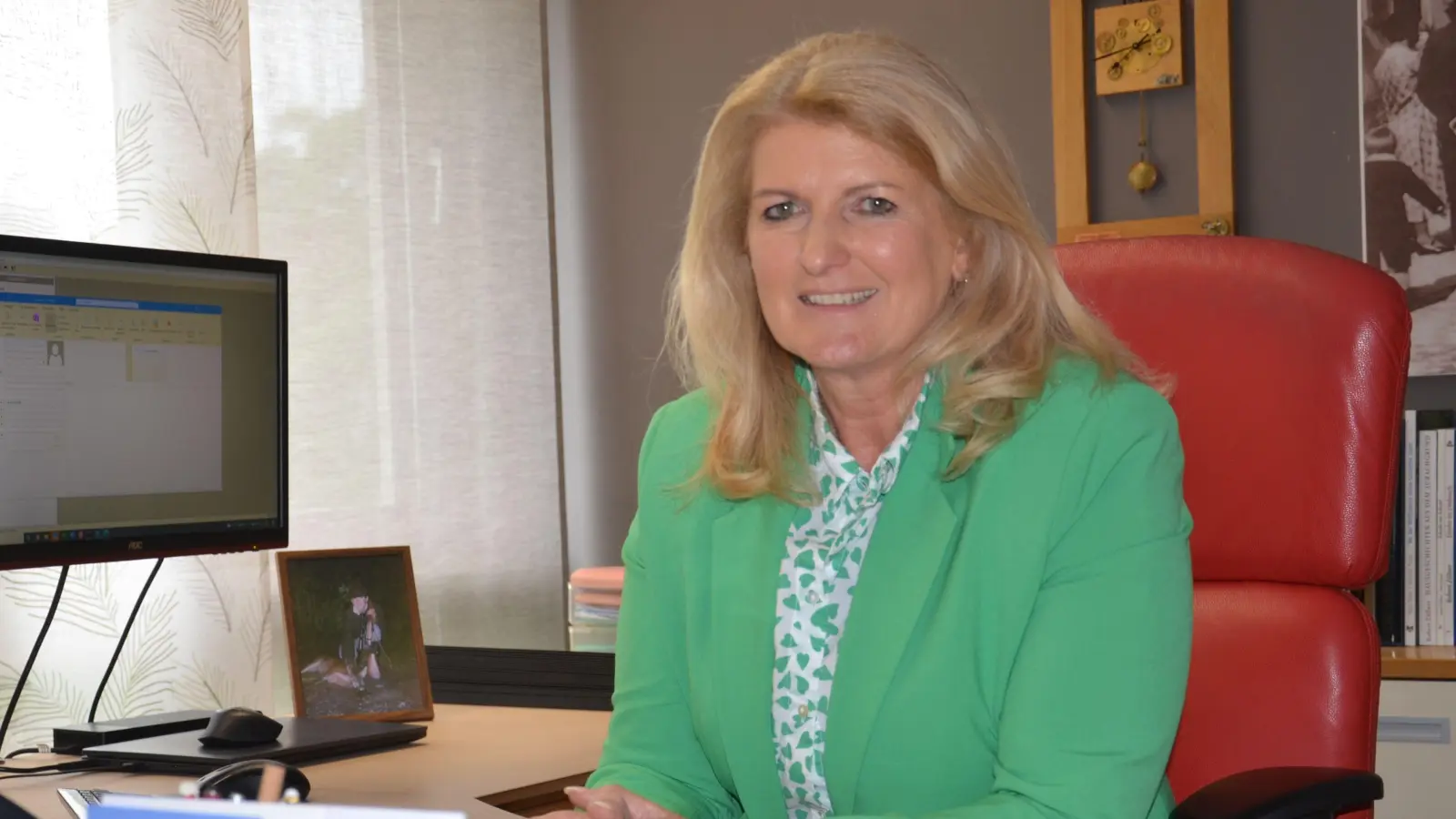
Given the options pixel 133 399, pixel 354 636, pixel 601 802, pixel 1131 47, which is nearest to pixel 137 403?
pixel 133 399

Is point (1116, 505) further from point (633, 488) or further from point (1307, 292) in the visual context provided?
point (633, 488)

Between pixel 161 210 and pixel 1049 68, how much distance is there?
163 cm

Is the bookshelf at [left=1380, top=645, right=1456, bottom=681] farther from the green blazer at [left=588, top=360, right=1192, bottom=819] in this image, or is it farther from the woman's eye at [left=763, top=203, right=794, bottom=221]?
the woman's eye at [left=763, top=203, right=794, bottom=221]

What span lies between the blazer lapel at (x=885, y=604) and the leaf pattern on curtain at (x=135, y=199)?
4.36 ft

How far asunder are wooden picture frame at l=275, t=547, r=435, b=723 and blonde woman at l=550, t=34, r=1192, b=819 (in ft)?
1.16

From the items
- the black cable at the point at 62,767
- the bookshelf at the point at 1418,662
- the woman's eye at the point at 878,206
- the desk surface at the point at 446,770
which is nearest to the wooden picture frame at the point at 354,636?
the desk surface at the point at 446,770

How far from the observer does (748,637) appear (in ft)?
4.91

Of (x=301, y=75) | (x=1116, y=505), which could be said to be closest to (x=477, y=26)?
(x=301, y=75)

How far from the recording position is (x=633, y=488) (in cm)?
341

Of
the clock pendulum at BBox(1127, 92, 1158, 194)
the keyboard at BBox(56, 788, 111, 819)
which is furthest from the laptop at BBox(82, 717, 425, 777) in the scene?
the clock pendulum at BBox(1127, 92, 1158, 194)

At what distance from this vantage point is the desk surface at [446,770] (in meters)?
1.41

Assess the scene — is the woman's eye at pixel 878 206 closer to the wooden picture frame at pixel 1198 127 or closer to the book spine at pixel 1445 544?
the wooden picture frame at pixel 1198 127

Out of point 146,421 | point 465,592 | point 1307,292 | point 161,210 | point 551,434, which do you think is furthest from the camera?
point 551,434

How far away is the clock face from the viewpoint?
2.67m
